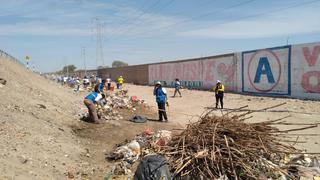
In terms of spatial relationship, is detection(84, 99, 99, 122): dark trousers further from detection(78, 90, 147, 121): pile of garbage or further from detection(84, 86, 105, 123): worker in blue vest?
detection(78, 90, 147, 121): pile of garbage

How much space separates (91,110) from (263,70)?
55.2 ft

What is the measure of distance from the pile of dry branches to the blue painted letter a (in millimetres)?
20896

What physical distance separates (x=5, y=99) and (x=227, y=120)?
30.0 feet

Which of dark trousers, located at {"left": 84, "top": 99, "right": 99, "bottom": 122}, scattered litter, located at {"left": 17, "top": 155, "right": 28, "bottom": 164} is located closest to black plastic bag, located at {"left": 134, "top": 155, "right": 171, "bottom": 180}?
scattered litter, located at {"left": 17, "top": 155, "right": 28, "bottom": 164}

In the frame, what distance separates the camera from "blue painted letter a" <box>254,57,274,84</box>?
27.6 meters

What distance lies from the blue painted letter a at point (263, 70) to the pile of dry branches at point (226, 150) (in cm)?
2090

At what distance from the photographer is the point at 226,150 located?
256 inches

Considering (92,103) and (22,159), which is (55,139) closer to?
(22,159)

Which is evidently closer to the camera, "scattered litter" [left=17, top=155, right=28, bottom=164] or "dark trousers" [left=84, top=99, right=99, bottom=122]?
"scattered litter" [left=17, top=155, right=28, bottom=164]

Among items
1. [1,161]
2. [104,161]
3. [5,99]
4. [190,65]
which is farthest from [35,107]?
[190,65]

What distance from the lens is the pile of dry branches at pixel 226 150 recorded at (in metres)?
6.28

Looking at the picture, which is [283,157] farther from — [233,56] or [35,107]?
[233,56]

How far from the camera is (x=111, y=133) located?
13289mm

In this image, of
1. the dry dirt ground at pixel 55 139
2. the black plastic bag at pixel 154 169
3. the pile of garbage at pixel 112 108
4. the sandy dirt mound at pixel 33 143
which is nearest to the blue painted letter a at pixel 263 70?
the pile of garbage at pixel 112 108
